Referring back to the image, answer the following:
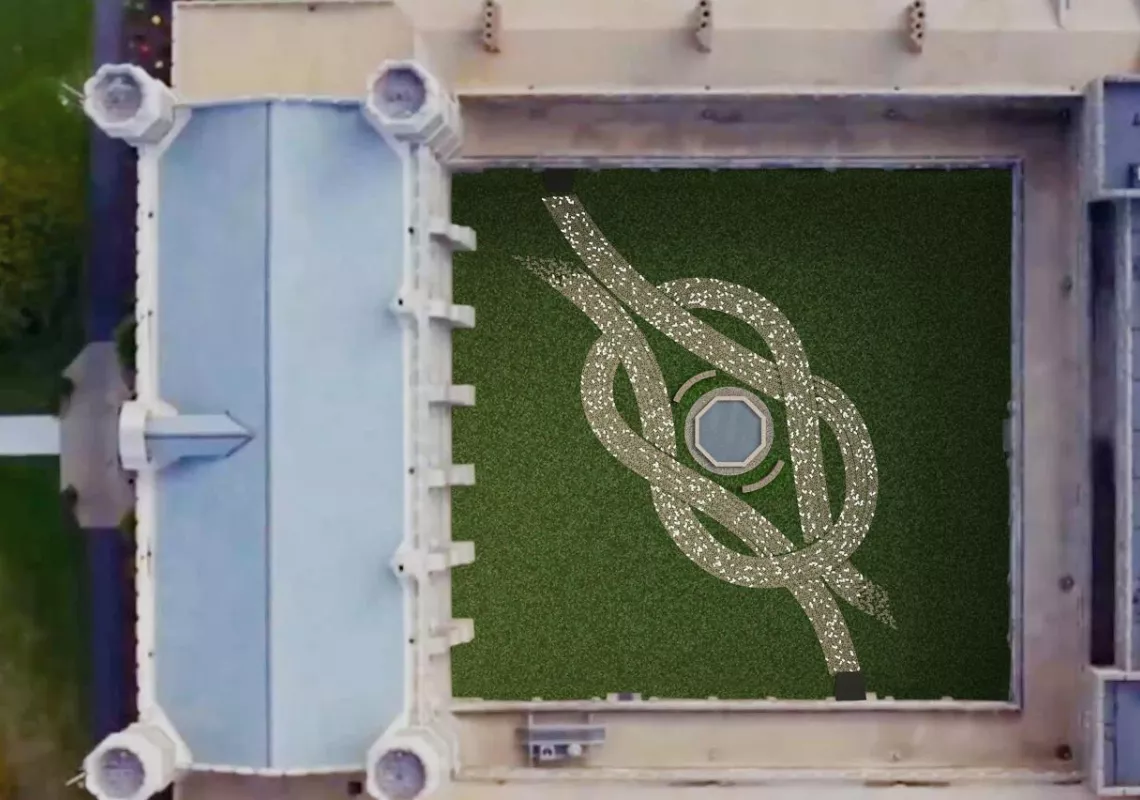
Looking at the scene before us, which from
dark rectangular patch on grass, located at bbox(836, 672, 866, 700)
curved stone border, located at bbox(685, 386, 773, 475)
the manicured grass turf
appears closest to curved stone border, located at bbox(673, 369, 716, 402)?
the manicured grass turf

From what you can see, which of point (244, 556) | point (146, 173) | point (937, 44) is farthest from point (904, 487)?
point (146, 173)

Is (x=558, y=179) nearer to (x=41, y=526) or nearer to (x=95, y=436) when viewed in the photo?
(x=95, y=436)

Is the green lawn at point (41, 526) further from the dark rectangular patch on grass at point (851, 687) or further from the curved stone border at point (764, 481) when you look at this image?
the dark rectangular patch on grass at point (851, 687)

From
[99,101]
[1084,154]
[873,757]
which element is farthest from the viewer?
[873,757]

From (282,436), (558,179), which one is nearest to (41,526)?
(282,436)

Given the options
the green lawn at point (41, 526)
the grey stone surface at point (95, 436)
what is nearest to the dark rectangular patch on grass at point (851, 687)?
the grey stone surface at point (95, 436)

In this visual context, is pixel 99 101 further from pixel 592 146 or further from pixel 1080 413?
pixel 1080 413
